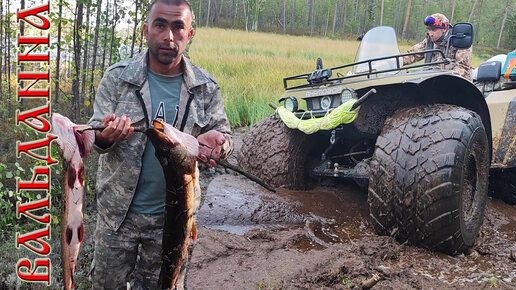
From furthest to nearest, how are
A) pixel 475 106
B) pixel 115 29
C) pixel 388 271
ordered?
pixel 115 29 < pixel 475 106 < pixel 388 271

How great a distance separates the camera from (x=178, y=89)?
7.25 ft

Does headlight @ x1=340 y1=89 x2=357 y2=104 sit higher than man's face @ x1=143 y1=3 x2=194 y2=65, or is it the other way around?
man's face @ x1=143 y1=3 x2=194 y2=65

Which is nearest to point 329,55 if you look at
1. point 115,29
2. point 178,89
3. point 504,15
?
point 115,29

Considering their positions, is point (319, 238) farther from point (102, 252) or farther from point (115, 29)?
point (115, 29)

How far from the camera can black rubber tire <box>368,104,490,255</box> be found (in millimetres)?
3133

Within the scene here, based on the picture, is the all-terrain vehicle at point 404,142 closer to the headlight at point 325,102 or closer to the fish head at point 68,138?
the headlight at point 325,102

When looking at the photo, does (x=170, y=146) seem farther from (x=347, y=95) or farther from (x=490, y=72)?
(x=490, y=72)

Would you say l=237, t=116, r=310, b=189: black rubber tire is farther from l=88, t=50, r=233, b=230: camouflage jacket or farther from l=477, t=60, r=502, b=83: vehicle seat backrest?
l=88, t=50, r=233, b=230: camouflage jacket

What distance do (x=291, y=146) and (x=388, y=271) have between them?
6.63 ft

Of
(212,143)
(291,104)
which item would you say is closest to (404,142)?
Answer: (291,104)

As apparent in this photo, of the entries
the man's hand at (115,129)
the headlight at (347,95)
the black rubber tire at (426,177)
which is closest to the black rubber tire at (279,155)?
the headlight at (347,95)

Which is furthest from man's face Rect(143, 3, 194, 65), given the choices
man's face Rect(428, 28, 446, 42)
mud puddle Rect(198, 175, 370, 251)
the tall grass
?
the tall grass

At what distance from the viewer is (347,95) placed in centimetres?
387

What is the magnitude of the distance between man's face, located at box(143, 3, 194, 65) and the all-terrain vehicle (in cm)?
195
